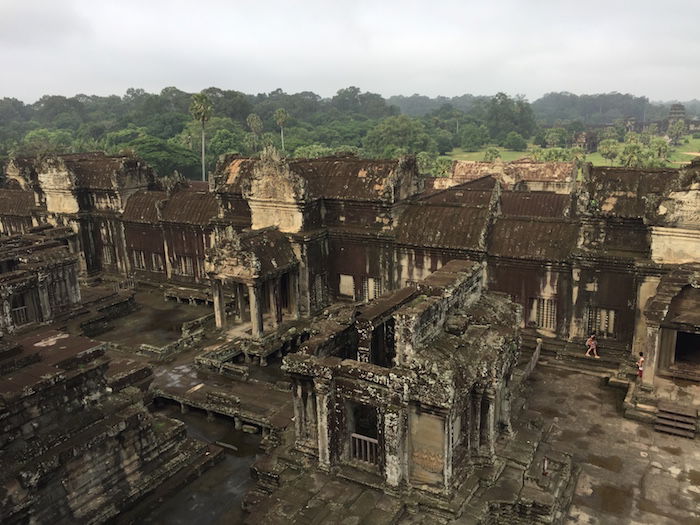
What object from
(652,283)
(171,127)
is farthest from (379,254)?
(171,127)

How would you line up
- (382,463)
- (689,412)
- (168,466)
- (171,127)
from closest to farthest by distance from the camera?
(382,463) → (168,466) → (689,412) → (171,127)

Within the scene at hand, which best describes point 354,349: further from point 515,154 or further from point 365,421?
point 515,154

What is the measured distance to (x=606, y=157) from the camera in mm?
108500

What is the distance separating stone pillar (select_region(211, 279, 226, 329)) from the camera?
2627 centimetres

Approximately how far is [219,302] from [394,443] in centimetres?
1520

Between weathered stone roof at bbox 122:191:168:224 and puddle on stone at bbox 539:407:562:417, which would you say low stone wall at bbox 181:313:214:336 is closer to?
weathered stone roof at bbox 122:191:168:224

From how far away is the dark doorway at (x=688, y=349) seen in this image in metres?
20.5

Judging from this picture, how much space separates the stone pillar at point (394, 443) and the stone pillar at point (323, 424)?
5.43 ft

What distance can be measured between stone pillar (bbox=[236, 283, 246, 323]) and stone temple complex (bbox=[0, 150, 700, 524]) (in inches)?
4.8

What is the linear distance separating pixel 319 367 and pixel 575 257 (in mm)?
12826

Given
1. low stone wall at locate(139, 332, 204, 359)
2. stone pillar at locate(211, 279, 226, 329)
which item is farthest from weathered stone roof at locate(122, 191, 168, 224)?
low stone wall at locate(139, 332, 204, 359)

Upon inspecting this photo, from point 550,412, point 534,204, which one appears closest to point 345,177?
point 550,412

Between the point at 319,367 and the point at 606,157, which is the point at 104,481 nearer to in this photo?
the point at 319,367

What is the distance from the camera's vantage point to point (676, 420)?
59.3ft
